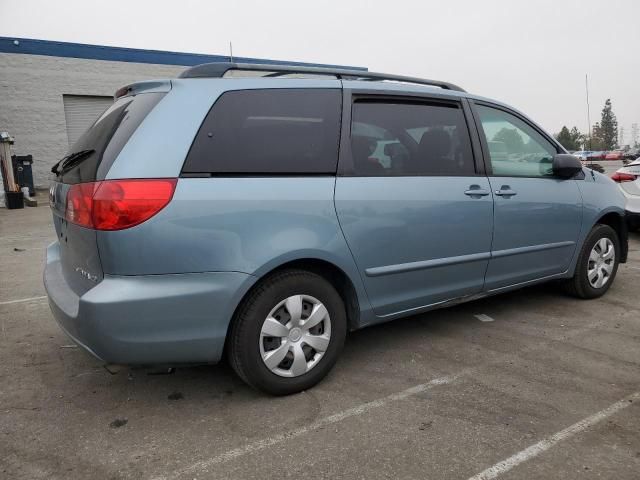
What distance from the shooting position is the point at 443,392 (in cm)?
292

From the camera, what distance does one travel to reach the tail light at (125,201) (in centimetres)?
237

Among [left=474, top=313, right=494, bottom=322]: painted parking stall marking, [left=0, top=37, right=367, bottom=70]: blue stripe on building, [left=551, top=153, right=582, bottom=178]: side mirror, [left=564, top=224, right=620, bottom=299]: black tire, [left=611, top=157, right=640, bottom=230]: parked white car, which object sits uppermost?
[left=0, top=37, right=367, bottom=70]: blue stripe on building

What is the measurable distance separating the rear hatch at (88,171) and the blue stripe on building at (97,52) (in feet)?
52.1

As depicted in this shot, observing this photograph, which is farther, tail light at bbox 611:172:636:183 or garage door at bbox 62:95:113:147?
garage door at bbox 62:95:113:147

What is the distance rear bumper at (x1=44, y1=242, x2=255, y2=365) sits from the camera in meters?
2.38

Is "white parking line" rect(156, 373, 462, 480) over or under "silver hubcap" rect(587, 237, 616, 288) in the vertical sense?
under

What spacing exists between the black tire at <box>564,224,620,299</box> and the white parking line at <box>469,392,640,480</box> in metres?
1.81

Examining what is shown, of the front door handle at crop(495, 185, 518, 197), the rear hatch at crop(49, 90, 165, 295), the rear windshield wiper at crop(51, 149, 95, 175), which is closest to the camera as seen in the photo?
the rear hatch at crop(49, 90, 165, 295)

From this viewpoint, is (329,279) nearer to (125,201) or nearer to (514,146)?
(125,201)

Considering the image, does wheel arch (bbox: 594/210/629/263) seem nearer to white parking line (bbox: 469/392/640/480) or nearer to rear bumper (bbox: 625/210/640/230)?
white parking line (bbox: 469/392/640/480)

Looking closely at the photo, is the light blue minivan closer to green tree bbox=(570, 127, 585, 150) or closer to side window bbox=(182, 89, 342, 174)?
side window bbox=(182, 89, 342, 174)

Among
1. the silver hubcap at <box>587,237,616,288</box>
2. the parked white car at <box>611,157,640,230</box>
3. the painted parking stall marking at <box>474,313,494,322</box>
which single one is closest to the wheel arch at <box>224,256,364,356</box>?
the painted parking stall marking at <box>474,313,494,322</box>

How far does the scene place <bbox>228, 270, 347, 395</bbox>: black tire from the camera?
8.70ft

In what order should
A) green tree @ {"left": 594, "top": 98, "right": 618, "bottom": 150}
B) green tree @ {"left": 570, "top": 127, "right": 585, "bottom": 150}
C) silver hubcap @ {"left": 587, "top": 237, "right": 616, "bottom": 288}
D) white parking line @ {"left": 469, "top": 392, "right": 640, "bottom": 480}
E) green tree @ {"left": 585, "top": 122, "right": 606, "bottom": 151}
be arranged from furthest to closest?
green tree @ {"left": 594, "top": 98, "right": 618, "bottom": 150} < green tree @ {"left": 570, "top": 127, "right": 585, "bottom": 150} < green tree @ {"left": 585, "top": 122, "right": 606, "bottom": 151} < silver hubcap @ {"left": 587, "top": 237, "right": 616, "bottom": 288} < white parking line @ {"left": 469, "top": 392, "right": 640, "bottom": 480}
